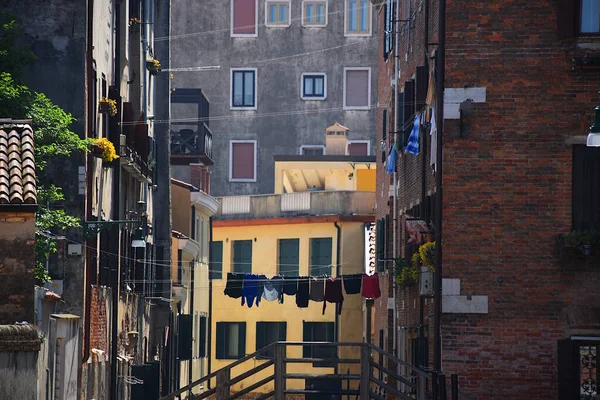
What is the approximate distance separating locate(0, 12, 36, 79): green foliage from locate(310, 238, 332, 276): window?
30541 mm

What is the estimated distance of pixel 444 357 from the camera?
90.8ft

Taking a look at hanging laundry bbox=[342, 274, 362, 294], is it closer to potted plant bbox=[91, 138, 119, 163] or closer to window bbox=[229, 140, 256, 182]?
potted plant bbox=[91, 138, 119, 163]

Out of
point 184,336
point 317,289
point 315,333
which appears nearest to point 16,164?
point 317,289

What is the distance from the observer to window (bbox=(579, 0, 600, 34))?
90.2ft

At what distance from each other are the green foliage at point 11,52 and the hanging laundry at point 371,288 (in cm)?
1788

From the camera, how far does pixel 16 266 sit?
22.8 meters

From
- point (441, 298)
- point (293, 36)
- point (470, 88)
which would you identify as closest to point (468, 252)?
point (441, 298)

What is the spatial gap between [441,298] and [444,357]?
1.01 m

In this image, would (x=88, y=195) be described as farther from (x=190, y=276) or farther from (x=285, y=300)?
(x=285, y=300)

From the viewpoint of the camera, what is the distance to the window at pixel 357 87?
7625 centimetres

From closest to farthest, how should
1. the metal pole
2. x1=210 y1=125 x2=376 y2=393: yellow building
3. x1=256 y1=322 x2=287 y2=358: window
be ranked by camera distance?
the metal pole, x1=210 y1=125 x2=376 y2=393: yellow building, x1=256 y1=322 x2=287 y2=358: window

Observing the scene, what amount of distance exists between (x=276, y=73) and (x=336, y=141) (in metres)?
8.21

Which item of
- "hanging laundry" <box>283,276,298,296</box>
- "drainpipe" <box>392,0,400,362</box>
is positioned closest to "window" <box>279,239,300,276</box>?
"hanging laundry" <box>283,276,298,296</box>

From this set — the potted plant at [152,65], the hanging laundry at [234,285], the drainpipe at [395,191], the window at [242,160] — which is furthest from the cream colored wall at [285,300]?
the drainpipe at [395,191]
